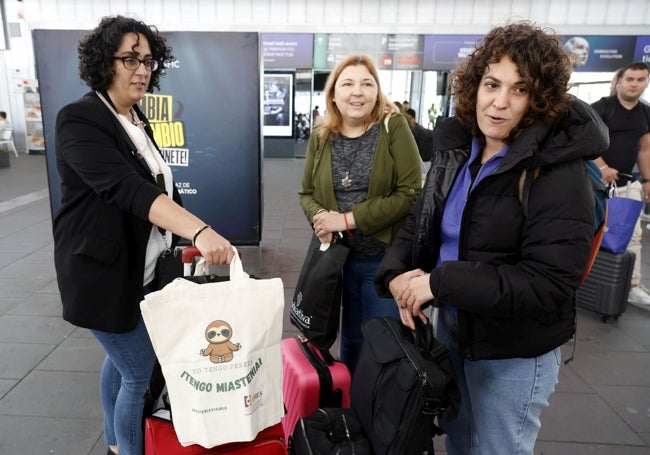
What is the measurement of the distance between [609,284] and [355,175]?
8.51ft

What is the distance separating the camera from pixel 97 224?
1545 millimetres

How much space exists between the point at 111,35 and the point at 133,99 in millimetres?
219

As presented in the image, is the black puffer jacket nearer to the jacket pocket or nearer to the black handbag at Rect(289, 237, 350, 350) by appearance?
the black handbag at Rect(289, 237, 350, 350)

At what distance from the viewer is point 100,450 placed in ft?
7.27

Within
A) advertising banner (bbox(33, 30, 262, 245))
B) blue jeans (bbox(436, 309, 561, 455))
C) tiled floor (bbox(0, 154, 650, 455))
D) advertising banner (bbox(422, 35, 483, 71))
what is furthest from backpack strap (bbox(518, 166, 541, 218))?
advertising banner (bbox(422, 35, 483, 71))

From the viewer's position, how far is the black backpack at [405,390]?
131 cm

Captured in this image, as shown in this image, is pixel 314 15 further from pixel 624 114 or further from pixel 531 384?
pixel 531 384

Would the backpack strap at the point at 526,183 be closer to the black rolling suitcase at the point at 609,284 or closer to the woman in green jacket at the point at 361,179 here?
the woman in green jacket at the point at 361,179

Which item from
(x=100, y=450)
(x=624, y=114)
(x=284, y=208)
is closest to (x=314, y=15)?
(x=284, y=208)

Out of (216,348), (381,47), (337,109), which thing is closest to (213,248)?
(216,348)

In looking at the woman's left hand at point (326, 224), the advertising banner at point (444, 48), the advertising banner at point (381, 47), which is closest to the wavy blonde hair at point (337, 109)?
the woman's left hand at point (326, 224)

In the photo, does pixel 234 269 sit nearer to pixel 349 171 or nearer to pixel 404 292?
pixel 404 292

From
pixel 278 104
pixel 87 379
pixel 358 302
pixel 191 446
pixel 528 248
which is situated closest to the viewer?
pixel 528 248

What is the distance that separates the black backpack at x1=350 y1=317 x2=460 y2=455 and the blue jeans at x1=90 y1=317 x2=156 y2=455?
0.79 m
